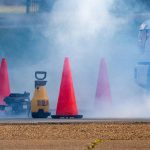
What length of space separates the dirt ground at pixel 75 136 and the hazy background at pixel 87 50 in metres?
4.09

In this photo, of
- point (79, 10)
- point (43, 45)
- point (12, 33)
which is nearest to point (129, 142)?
point (79, 10)

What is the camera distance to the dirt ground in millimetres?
16828

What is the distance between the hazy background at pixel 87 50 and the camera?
90.5 feet

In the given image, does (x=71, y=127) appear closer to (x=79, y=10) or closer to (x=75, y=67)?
(x=79, y=10)

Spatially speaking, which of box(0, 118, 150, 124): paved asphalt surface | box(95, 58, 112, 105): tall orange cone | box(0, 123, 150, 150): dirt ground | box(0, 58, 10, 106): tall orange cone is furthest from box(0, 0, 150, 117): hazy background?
box(0, 123, 150, 150): dirt ground

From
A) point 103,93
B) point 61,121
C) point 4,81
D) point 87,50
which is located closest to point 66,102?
point 61,121

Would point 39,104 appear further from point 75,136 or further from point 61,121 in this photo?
point 75,136

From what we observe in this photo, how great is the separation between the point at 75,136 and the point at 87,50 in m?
12.0

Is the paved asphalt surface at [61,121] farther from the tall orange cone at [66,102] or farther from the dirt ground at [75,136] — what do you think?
the dirt ground at [75,136]

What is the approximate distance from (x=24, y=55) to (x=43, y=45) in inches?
46.2

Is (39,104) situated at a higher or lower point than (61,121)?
higher

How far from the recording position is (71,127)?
19719mm

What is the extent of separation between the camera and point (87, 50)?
3019 centimetres

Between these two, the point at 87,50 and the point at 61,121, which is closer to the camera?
the point at 61,121
